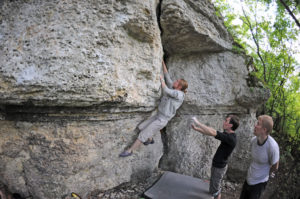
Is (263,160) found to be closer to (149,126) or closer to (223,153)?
(223,153)

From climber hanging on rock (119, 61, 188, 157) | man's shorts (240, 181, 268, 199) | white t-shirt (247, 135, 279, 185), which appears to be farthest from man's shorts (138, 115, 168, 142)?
man's shorts (240, 181, 268, 199)

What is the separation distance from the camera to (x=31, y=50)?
220 centimetres

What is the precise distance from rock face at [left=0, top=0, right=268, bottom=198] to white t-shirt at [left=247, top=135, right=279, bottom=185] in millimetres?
1982

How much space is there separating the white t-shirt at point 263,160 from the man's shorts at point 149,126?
174cm

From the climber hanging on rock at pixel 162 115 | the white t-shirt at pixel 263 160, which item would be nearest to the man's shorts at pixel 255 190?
the white t-shirt at pixel 263 160

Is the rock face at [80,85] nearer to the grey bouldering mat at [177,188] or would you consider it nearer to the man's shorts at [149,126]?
the man's shorts at [149,126]

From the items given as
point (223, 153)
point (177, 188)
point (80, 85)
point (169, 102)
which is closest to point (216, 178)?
point (223, 153)

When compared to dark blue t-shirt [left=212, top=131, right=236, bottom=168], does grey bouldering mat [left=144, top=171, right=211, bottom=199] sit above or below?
below

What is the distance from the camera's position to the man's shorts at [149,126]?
135 inches

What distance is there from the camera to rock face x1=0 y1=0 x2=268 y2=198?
2.20m

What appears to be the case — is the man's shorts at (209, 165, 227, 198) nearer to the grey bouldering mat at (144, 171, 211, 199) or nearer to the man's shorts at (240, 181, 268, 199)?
the grey bouldering mat at (144, 171, 211, 199)

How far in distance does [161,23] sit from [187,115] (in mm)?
2415

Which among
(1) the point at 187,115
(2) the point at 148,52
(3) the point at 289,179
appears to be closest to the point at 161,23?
(2) the point at 148,52

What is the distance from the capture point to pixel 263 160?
2.59m
